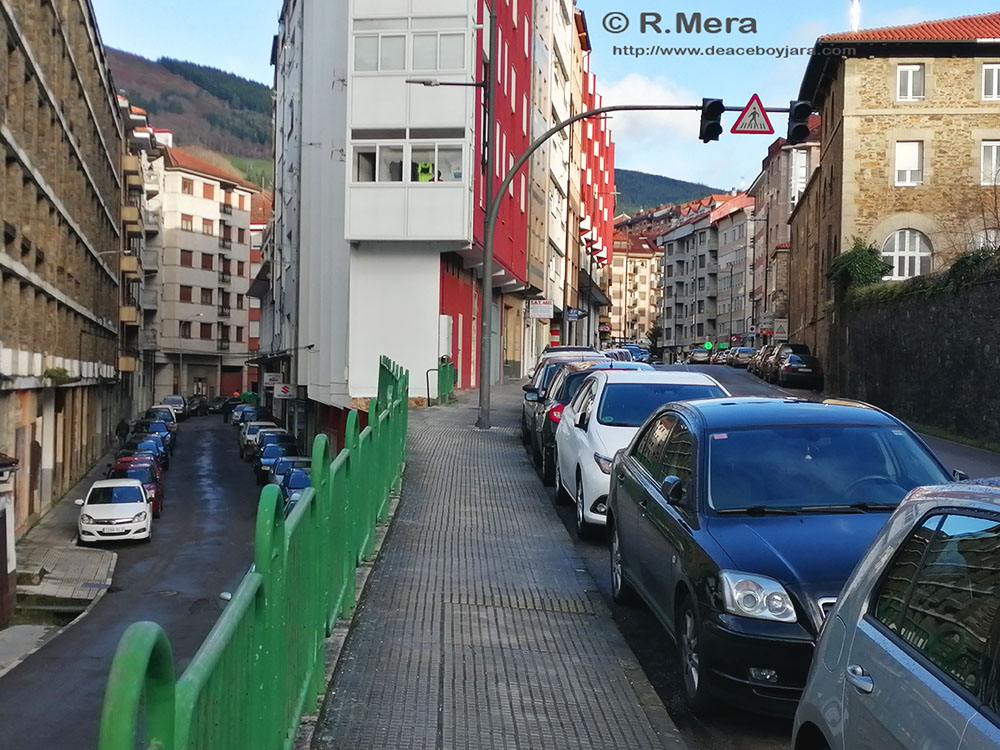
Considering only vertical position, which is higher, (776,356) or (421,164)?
(421,164)

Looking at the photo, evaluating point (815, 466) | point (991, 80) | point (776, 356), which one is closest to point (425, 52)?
point (991, 80)

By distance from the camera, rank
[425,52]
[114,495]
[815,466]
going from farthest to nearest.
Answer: [425,52] → [114,495] → [815,466]

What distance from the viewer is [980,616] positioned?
310cm

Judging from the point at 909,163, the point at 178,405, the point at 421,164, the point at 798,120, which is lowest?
the point at 178,405

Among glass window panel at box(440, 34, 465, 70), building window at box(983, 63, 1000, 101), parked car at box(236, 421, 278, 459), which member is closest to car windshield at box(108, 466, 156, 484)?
glass window panel at box(440, 34, 465, 70)

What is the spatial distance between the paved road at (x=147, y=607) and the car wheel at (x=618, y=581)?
12.5ft

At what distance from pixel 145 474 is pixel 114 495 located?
586cm

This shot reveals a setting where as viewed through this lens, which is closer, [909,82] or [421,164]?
[421,164]

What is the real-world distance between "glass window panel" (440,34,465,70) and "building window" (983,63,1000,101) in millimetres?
20328

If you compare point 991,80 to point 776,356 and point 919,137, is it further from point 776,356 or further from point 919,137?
point 776,356

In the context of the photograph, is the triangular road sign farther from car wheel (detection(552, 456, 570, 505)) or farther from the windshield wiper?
the windshield wiper

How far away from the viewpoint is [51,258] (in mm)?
33969

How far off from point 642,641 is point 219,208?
95606mm

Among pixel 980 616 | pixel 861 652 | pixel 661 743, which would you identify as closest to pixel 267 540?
pixel 861 652
